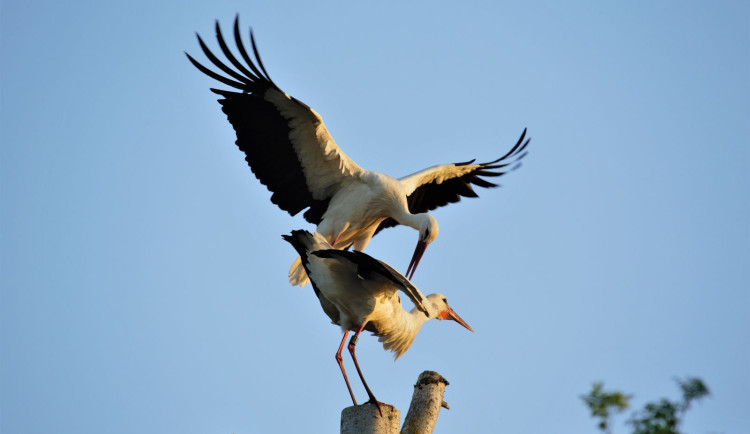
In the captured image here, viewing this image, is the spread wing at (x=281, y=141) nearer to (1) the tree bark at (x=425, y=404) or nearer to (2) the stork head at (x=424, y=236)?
(2) the stork head at (x=424, y=236)

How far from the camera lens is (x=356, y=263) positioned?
827 cm

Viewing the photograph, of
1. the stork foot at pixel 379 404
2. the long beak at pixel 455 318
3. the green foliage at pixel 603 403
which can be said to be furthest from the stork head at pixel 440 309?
the green foliage at pixel 603 403

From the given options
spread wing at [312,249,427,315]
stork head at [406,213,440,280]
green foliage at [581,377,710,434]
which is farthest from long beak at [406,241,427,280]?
green foliage at [581,377,710,434]

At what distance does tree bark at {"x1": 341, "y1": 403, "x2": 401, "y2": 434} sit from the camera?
722 centimetres

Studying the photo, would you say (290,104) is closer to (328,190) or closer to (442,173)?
(328,190)

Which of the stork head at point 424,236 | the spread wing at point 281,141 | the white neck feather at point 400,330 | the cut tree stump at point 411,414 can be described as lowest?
the cut tree stump at point 411,414

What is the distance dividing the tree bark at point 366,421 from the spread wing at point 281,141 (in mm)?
4274

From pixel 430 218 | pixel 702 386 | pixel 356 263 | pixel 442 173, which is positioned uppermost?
pixel 442 173

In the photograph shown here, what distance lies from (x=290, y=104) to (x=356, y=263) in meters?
2.99

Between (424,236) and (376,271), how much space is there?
2467 millimetres

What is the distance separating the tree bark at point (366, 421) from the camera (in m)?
7.22

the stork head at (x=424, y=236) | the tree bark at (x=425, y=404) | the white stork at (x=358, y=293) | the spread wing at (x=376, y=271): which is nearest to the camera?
the tree bark at (x=425, y=404)

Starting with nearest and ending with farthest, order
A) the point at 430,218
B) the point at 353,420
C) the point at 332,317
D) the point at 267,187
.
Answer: the point at 353,420 → the point at 332,317 → the point at 430,218 → the point at 267,187

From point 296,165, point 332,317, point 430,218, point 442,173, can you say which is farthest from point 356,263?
point 442,173
